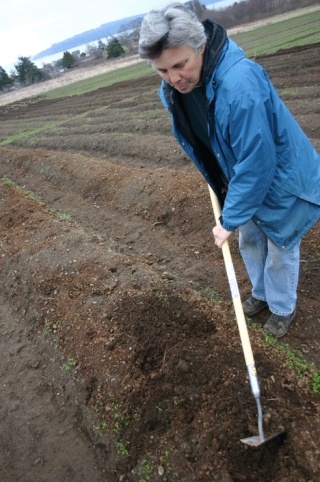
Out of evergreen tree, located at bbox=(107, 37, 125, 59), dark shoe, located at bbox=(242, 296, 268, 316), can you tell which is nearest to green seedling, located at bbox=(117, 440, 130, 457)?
dark shoe, located at bbox=(242, 296, 268, 316)

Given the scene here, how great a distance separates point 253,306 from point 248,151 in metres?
1.78

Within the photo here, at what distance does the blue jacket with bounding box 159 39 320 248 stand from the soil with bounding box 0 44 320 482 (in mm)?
1082

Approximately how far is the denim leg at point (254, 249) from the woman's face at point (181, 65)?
116 centimetres

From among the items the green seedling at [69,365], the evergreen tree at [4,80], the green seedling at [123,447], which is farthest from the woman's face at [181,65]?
the evergreen tree at [4,80]

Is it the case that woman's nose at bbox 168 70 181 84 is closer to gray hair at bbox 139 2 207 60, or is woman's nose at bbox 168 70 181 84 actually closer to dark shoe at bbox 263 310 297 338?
gray hair at bbox 139 2 207 60

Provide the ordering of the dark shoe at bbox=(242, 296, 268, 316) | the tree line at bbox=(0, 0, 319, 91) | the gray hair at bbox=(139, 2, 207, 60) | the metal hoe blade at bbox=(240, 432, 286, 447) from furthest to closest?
the tree line at bbox=(0, 0, 319, 91), the dark shoe at bbox=(242, 296, 268, 316), the metal hoe blade at bbox=(240, 432, 286, 447), the gray hair at bbox=(139, 2, 207, 60)

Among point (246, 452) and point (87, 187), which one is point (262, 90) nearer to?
point (246, 452)

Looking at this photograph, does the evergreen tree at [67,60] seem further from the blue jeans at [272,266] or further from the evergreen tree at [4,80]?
the blue jeans at [272,266]

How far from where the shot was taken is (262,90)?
6.11 ft

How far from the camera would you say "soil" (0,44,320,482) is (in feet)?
7.72

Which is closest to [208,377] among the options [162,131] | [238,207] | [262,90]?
[238,207]

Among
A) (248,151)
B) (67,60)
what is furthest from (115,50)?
(248,151)

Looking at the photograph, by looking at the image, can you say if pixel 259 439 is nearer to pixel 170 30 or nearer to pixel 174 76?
pixel 174 76

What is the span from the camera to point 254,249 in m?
2.88
